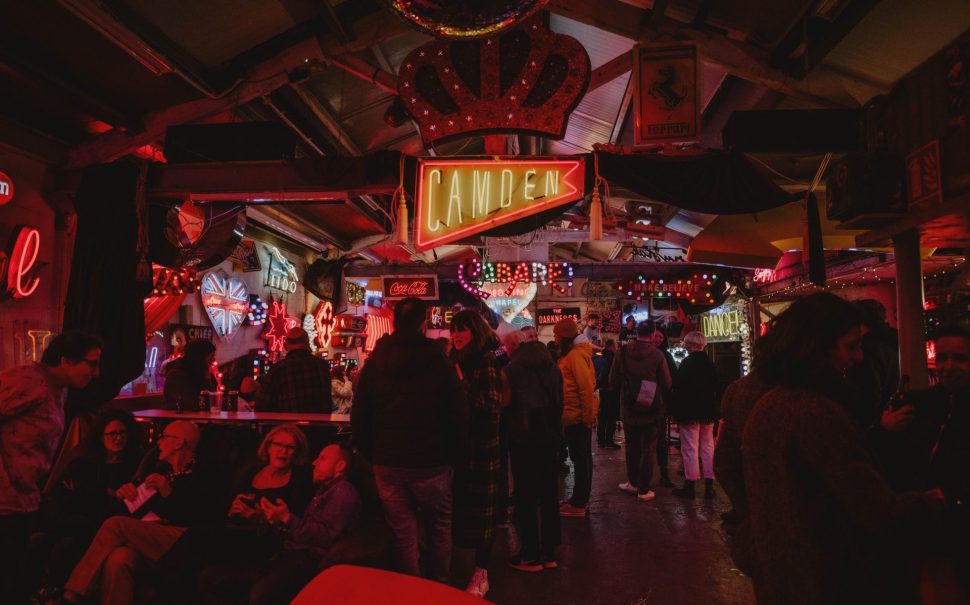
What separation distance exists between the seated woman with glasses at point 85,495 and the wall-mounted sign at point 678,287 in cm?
912

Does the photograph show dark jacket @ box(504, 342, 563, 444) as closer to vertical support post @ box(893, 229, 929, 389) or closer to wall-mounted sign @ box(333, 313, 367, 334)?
vertical support post @ box(893, 229, 929, 389)

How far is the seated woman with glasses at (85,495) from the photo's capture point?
11.3ft

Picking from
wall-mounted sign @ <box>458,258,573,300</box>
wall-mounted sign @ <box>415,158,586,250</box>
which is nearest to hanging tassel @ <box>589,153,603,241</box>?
wall-mounted sign @ <box>415,158,586,250</box>

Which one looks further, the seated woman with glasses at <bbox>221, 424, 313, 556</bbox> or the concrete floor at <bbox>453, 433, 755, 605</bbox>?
the concrete floor at <bbox>453, 433, 755, 605</bbox>

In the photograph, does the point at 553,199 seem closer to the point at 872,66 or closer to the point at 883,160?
the point at 883,160

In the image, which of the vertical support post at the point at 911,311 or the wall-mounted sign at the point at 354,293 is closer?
the vertical support post at the point at 911,311

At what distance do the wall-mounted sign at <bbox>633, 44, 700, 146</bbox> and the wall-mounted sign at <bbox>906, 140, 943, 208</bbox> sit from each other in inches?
62.3

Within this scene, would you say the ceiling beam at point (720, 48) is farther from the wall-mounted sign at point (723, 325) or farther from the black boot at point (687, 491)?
the wall-mounted sign at point (723, 325)

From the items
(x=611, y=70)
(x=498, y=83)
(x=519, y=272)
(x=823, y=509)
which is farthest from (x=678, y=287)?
(x=823, y=509)

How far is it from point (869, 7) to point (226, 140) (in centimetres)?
556

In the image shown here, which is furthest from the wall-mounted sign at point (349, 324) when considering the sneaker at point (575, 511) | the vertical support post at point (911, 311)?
the vertical support post at point (911, 311)

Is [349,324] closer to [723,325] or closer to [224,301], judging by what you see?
[224,301]

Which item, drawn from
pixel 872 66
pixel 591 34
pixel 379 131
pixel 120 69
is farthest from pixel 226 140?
pixel 872 66

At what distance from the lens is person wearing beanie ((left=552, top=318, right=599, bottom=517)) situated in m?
5.34
